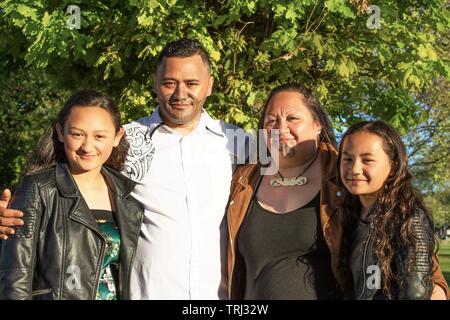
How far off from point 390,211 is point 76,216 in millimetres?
1497

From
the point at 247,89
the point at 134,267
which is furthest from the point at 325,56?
the point at 134,267

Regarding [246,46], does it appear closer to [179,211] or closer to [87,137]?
[179,211]

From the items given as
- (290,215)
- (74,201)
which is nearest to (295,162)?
(290,215)

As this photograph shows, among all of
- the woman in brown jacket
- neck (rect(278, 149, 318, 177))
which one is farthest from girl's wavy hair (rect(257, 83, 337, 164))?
neck (rect(278, 149, 318, 177))

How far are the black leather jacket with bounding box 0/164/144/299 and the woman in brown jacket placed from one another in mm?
682

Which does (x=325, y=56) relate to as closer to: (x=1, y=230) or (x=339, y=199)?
(x=339, y=199)

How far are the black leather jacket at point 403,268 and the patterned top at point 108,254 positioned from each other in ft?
3.85

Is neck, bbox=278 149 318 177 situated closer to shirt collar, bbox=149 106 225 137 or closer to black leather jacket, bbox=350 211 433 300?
shirt collar, bbox=149 106 225 137

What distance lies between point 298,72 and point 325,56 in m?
0.46

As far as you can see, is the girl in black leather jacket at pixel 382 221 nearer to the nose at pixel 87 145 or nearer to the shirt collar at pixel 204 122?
the shirt collar at pixel 204 122

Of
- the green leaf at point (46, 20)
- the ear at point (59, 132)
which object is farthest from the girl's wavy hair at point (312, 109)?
the green leaf at point (46, 20)

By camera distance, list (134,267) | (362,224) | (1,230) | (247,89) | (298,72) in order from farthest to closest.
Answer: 1. (298,72)
2. (247,89)
3. (134,267)
4. (362,224)
5. (1,230)

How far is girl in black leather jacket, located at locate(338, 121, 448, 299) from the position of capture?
10.3 feet

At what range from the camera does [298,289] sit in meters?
3.55
